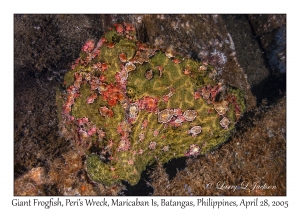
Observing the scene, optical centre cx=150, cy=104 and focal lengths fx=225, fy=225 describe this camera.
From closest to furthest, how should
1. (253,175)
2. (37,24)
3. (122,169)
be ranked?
(253,175)
(122,169)
(37,24)

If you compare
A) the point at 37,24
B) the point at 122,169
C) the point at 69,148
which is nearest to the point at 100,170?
the point at 122,169

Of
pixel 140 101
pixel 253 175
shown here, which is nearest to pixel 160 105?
pixel 140 101

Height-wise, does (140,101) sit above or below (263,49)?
below

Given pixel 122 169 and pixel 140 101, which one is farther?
pixel 122 169

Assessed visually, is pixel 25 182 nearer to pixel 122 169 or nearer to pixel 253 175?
pixel 122 169

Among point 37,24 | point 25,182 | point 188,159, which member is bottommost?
point 25,182

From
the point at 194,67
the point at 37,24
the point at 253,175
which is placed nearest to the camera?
the point at 253,175
